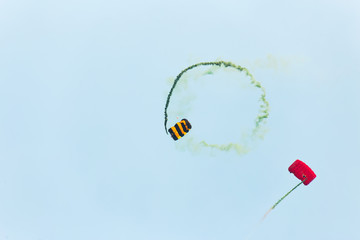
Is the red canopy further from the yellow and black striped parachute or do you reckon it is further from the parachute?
the yellow and black striped parachute

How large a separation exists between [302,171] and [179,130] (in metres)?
15.7

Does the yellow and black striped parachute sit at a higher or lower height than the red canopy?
higher

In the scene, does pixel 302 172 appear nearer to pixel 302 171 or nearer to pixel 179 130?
pixel 302 171

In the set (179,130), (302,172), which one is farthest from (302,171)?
(179,130)

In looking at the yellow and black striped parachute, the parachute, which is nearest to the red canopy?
the parachute

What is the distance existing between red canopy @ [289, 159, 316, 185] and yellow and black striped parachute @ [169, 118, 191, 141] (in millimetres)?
13806

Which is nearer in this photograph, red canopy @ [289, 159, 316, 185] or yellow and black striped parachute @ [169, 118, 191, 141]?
red canopy @ [289, 159, 316, 185]

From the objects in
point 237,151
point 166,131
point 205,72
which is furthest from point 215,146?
point 205,72

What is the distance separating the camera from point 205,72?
52719 mm

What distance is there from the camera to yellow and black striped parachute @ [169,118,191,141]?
48.6 m

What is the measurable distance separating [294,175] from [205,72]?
57.2ft

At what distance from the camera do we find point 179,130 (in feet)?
159

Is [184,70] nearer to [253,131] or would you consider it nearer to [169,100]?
[169,100]

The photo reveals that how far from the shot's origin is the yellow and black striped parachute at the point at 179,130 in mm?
48594
